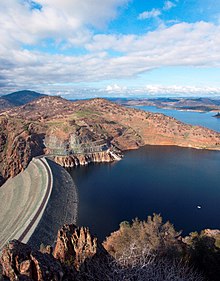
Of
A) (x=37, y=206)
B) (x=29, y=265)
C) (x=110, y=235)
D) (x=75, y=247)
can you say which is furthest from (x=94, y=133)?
(x=29, y=265)

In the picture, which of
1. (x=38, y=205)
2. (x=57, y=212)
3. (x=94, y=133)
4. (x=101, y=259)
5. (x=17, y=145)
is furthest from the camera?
(x=94, y=133)

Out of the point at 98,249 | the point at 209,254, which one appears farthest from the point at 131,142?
the point at 98,249

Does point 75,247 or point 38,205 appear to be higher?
point 75,247

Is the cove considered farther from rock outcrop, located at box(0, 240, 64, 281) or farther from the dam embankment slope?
rock outcrop, located at box(0, 240, 64, 281)

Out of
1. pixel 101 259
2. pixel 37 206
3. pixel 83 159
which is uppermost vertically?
pixel 101 259

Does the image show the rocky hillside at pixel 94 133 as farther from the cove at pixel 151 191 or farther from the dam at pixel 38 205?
the cove at pixel 151 191

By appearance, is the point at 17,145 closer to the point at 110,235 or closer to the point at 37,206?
the point at 37,206

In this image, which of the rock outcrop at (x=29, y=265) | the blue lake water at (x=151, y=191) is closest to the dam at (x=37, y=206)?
the blue lake water at (x=151, y=191)
